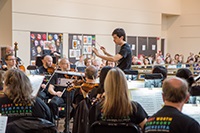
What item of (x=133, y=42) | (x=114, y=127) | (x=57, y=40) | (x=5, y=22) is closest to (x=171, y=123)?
(x=114, y=127)

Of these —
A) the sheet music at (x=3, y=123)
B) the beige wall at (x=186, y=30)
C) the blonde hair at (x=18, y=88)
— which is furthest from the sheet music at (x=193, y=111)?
the beige wall at (x=186, y=30)

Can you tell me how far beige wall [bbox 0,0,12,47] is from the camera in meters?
12.6

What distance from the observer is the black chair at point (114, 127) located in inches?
123

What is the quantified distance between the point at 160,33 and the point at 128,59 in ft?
47.4

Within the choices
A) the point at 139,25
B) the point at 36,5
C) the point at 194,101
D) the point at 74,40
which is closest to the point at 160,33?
the point at 139,25

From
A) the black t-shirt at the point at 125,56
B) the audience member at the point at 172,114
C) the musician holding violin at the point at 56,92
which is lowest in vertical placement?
the musician holding violin at the point at 56,92

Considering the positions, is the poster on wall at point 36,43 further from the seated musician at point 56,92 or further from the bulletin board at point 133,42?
the seated musician at point 56,92

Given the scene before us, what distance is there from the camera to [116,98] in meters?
3.31

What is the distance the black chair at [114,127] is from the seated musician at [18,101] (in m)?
0.70

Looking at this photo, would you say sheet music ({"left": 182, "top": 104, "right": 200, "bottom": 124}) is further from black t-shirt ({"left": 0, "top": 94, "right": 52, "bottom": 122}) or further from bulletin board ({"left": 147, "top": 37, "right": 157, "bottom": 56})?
bulletin board ({"left": 147, "top": 37, "right": 157, "bottom": 56})

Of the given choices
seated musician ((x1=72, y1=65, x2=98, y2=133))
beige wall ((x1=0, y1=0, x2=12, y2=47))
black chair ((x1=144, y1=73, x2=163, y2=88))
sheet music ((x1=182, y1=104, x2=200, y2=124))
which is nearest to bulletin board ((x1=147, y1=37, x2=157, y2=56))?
beige wall ((x1=0, y1=0, x2=12, y2=47))

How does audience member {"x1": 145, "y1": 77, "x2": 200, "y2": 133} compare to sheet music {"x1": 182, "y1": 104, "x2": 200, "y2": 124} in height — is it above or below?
above

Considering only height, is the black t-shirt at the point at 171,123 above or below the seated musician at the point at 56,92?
above

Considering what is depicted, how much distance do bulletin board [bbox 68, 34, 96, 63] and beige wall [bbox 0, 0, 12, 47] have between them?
2812mm
